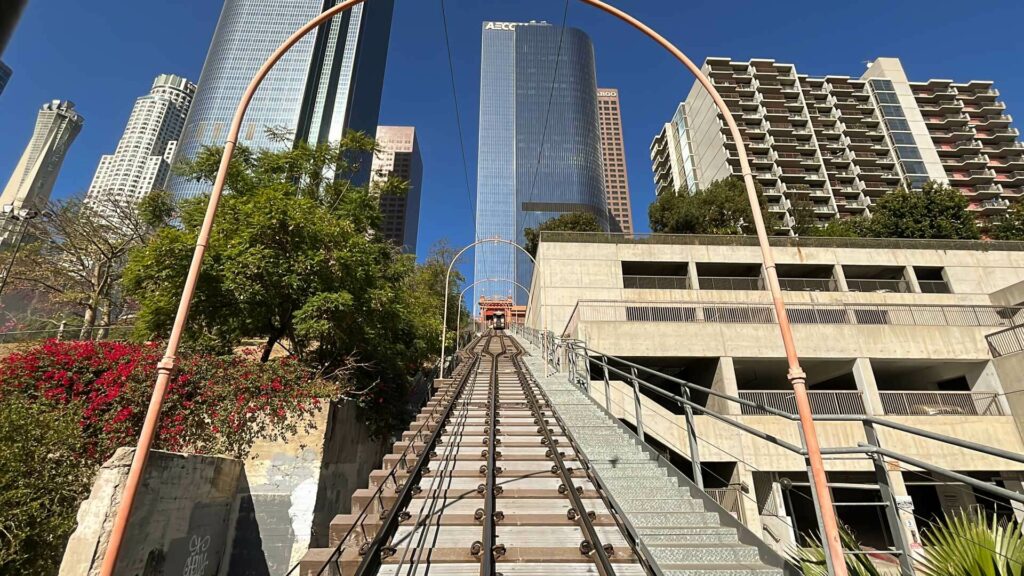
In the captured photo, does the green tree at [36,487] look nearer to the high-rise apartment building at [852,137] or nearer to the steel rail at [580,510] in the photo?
the steel rail at [580,510]

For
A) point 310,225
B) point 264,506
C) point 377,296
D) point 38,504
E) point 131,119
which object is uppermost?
point 131,119

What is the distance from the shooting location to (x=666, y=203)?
37.6 metres

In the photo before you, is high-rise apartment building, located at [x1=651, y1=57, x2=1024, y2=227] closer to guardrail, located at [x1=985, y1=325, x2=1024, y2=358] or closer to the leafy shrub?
guardrail, located at [x1=985, y1=325, x2=1024, y2=358]

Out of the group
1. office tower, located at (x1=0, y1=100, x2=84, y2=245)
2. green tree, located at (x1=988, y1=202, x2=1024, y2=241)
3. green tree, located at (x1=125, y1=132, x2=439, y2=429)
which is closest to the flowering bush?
green tree, located at (x1=125, y1=132, x2=439, y2=429)

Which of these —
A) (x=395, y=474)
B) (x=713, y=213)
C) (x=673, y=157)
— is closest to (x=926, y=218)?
(x=713, y=213)

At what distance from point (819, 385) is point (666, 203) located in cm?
2062

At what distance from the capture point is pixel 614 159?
578 ft

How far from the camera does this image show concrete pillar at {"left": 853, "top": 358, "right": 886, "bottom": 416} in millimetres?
15853

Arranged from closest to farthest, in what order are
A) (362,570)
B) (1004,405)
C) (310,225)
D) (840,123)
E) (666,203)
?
(362,570) < (310,225) < (1004,405) < (666,203) < (840,123)

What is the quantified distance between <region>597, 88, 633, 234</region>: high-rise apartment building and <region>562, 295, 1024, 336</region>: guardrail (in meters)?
157

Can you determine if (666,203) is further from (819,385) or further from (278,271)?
(278,271)

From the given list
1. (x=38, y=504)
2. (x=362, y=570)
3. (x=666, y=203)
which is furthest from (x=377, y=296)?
(x=666, y=203)

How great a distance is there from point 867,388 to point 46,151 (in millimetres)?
67674

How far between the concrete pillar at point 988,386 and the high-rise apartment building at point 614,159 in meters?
158
